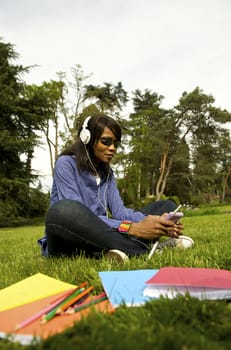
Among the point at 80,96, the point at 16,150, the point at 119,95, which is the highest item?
the point at 119,95

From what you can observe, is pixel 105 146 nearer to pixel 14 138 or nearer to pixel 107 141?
pixel 107 141

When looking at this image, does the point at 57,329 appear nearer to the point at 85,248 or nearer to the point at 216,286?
the point at 216,286

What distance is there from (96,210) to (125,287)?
136 centimetres

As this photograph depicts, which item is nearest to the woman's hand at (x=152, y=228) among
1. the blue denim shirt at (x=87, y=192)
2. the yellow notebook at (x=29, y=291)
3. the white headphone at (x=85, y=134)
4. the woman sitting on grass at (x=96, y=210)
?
the woman sitting on grass at (x=96, y=210)

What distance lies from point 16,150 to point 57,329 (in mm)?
18063

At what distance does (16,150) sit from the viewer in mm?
18359

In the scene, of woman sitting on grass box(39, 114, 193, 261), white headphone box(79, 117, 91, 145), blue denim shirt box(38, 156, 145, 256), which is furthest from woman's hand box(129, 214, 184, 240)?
white headphone box(79, 117, 91, 145)

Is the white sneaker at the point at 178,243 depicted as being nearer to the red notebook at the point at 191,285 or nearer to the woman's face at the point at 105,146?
the woman's face at the point at 105,146

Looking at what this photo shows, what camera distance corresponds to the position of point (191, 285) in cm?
132

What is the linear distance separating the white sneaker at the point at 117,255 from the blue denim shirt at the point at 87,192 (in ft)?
0.78

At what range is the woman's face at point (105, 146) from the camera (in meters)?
2.82

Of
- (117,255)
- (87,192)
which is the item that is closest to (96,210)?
(87,192)

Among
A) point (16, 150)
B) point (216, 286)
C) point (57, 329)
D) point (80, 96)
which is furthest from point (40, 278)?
point (80, 96)

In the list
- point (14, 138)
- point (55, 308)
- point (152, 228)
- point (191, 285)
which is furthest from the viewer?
point (14, 138)
